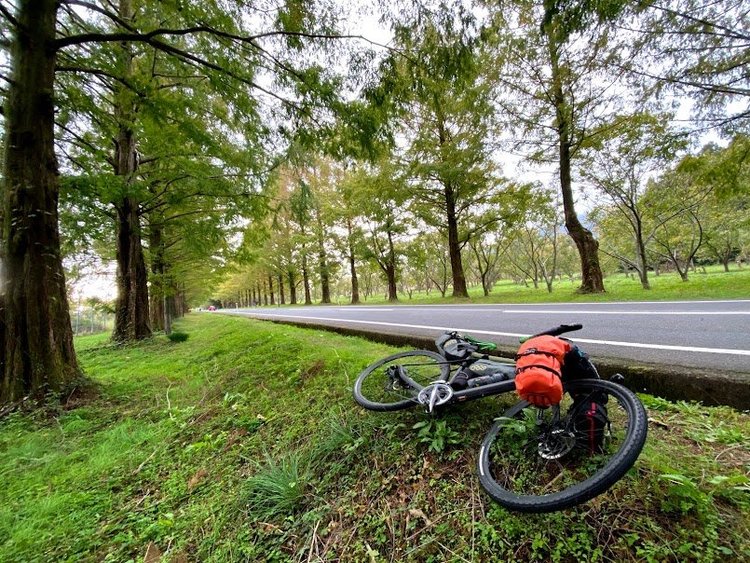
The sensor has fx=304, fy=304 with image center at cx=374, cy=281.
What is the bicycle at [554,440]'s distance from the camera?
121 cm

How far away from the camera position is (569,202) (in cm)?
997

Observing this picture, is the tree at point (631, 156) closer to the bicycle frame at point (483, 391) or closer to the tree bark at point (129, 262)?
the bicycle frame at point (483, 391)

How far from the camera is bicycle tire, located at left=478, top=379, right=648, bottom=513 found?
1169mm

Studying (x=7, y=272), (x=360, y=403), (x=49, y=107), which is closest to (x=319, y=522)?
(x=360, y=403)

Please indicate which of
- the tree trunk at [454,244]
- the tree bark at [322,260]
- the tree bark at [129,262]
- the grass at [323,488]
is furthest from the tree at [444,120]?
the tree bark at [322,260]

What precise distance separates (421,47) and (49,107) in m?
4.65

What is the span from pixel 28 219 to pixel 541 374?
5.41 m

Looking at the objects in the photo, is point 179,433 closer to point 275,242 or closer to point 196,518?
point 196,518

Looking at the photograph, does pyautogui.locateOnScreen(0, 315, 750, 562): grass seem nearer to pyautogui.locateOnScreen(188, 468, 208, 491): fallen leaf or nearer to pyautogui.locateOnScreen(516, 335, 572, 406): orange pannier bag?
pyautogui.locateOnScreen(188, 468, 208, 491): fallen leaf

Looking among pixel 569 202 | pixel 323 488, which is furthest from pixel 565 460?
pixel 569 202

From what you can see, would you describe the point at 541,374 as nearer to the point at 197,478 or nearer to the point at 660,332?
the point at 197,478

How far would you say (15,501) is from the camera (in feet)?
7.13

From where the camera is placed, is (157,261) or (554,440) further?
(157,261)

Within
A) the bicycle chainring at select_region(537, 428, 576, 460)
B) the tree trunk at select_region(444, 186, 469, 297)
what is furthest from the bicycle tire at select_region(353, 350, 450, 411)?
the tree trunk at select_region(444, 186, 469, 297)
